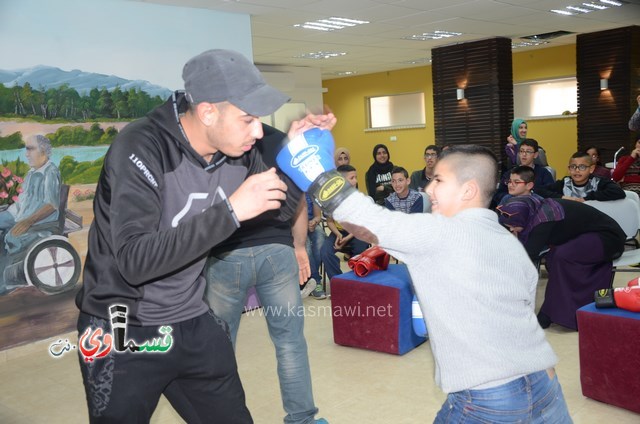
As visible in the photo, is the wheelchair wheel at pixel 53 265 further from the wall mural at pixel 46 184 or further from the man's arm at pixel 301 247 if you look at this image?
the man's arm at pixel 301 247

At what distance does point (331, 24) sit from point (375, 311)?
16.5ft

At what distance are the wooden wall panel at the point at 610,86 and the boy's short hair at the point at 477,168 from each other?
29.2 feet

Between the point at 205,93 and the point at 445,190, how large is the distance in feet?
2.21

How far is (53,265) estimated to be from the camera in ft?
16.1

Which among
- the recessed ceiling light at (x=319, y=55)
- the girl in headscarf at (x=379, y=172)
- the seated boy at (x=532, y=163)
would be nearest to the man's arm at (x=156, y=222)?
the seated boy at (x=532, y=163)

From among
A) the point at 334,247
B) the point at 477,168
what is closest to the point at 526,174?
the point at 334,247

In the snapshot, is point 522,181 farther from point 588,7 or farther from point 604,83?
point 604,83

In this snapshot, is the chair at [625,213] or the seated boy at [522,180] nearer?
the seated boy at [522,180]

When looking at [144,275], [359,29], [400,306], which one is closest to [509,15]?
[359,29]

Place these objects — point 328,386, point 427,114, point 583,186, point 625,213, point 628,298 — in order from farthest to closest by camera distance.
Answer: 1. point 427,114
2. point 583,186
3. point 625,213
4. point 328,386
5. point 628,298

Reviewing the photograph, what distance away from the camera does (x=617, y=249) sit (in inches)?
167

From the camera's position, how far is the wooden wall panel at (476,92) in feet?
32.9

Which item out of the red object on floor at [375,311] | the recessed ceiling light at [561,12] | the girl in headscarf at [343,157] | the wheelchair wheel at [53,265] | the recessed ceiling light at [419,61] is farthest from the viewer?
the recessed ceiling light at [419,61]

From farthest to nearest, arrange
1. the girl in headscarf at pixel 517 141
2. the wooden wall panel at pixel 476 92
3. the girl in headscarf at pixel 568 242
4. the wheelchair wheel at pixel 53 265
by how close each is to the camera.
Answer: the wooden wall panel at pixel 476 92 → the girl in headscarf at pixel 517 141 → the wheelchair wheel at pixel 53 265 → the girl in headscarf at pixel 568 242
